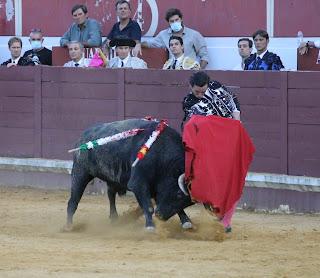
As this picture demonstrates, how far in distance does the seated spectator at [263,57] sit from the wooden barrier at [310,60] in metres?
0.40

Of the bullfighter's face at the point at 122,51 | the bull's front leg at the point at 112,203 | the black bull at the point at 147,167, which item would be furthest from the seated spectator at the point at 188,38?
the black bull at the point at 147,167

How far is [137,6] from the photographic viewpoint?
12.7 m

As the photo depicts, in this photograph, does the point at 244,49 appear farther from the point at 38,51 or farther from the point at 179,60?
the point at 38,51

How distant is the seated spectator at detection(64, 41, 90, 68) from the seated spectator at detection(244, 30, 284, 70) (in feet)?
6.88

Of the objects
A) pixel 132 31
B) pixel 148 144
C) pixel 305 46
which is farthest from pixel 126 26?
pixel 148 144

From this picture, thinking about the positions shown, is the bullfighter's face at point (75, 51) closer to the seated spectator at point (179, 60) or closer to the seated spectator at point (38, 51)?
the seated spectator at point (38, 51)

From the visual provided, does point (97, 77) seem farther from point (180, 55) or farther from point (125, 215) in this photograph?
point (125, 215)

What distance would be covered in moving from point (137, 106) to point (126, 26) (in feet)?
3.28

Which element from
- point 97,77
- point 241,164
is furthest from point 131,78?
point 241,164

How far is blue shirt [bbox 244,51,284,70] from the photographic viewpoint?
34.7 ft

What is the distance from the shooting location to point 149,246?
8.16 meters

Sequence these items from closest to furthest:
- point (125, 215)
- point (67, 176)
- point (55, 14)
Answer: point (125, 215) → point (67, 176) → point (55, 14)

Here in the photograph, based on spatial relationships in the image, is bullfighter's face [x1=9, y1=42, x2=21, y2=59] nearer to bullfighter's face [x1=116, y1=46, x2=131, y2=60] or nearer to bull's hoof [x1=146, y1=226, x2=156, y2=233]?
bullfighter's face [x1=116, y1=46, x2=131, y2=60]

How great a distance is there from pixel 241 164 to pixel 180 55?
2.78m
